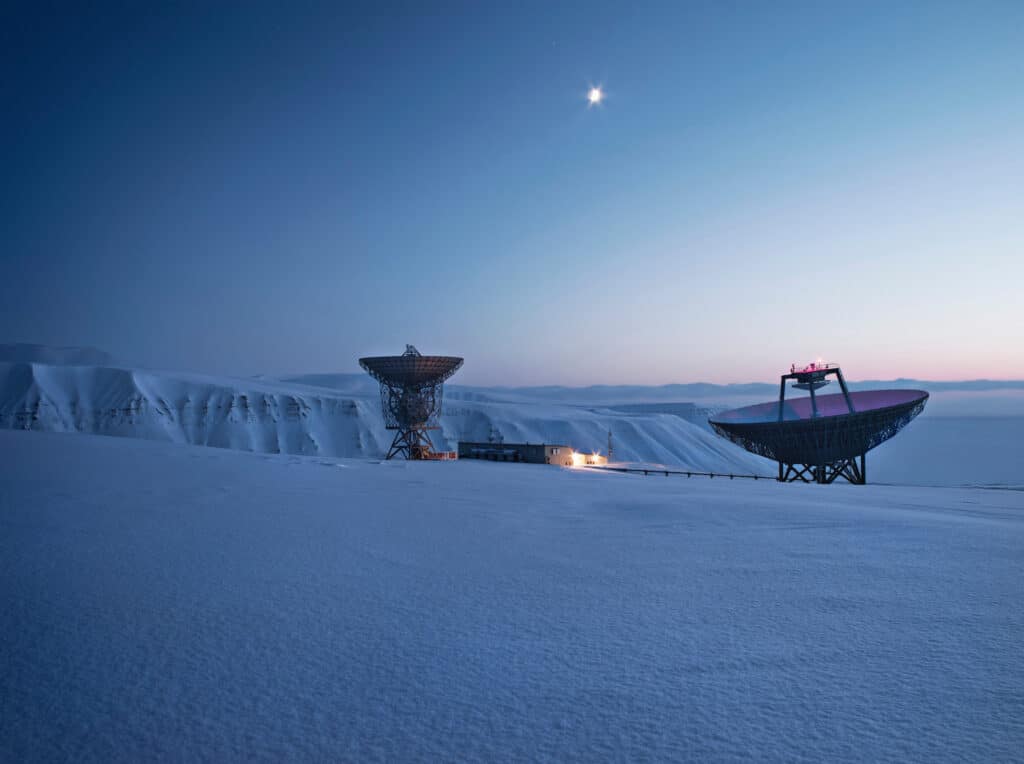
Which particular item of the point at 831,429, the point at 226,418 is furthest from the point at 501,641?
the point at 226,418

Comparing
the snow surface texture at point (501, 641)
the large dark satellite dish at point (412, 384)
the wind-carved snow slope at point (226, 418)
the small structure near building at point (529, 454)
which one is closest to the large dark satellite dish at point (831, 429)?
the small structure near building at point (529, 454)

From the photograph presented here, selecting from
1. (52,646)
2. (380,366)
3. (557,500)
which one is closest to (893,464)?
(380,366)

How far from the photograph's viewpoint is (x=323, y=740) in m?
3.48

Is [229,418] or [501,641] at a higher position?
[501,641]

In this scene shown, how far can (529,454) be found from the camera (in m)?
53.2

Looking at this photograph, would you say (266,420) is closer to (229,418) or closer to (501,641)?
(229,418)

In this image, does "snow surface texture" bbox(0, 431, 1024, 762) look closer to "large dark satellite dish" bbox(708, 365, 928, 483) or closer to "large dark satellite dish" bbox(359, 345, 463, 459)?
"large dark satellite dish" bbox(708, 365, 928, 483)

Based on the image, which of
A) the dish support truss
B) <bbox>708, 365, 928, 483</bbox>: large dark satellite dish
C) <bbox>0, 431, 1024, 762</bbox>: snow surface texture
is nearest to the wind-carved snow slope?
the dish support truss

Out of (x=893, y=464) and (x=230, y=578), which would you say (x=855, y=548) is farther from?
(x=893, y=464)

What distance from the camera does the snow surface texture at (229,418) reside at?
9625cm

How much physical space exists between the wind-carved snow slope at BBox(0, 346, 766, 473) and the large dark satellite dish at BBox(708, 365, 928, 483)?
8140cm

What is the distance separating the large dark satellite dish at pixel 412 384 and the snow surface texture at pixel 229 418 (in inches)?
2183

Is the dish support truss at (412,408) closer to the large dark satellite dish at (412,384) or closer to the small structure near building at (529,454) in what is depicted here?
the large dark satellite dish at (412,384)

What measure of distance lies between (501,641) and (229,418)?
381ft
